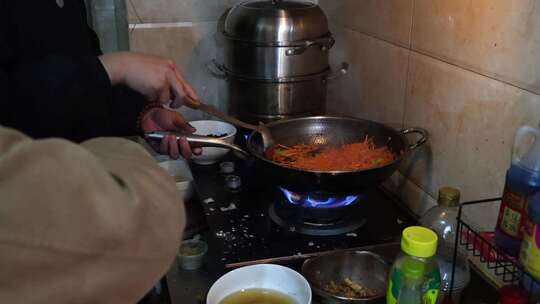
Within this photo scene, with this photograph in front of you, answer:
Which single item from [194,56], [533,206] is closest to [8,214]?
[533,206]

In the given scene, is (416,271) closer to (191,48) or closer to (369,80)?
(369,80)

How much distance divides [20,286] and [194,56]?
1193 mm

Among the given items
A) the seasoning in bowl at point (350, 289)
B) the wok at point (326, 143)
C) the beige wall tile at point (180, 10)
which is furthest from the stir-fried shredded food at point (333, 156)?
the beige wall tile at point (180, 10)

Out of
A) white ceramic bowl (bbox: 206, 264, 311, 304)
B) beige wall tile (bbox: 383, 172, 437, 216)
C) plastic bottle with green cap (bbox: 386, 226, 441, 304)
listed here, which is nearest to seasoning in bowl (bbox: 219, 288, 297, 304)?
white ceramic bowl (bbox: 206, 264, 311, 304)

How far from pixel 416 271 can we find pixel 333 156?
428 mm

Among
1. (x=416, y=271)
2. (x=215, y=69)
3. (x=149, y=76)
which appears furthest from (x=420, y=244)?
(x=215, y=69)

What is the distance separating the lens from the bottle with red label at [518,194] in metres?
0.69

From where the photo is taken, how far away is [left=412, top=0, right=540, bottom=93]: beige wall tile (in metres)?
0.76

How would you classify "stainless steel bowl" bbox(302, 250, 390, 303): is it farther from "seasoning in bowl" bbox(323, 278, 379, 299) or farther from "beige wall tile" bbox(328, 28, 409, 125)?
"beige wall tile" bbox(328, 28, 409, 125)

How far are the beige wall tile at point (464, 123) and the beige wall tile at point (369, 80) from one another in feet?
0.16

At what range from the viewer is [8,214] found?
1.24 ft

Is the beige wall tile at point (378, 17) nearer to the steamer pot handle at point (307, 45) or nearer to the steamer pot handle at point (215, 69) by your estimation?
the steamer pot handle at point (307, 45)

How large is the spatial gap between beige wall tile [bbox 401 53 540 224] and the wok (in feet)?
0.16

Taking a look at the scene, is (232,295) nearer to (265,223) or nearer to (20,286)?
(265,223)
